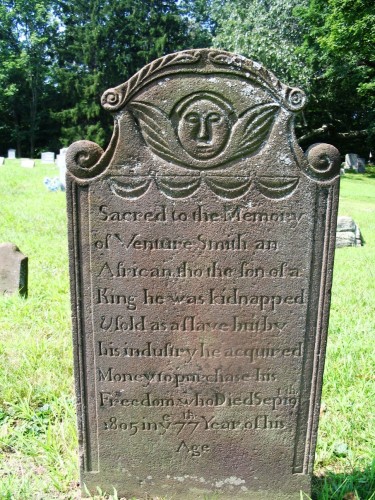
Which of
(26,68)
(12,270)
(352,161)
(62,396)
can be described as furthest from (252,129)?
(26,68)

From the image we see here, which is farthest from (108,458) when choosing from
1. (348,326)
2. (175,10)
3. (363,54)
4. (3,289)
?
(175,10)

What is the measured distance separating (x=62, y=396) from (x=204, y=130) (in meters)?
2.24

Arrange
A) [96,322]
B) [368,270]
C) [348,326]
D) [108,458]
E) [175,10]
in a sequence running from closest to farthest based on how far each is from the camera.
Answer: [96,322] → [108,458] → [348,326] → [368,270] → [175,10]

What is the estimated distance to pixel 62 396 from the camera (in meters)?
3.39

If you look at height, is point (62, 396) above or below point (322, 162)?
below

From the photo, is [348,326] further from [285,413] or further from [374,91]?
[374,91]

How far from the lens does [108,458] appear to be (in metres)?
2.66

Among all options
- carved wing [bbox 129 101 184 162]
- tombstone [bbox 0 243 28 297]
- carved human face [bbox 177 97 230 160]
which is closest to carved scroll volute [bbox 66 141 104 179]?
carved wing [bbox 129 101 184 162]

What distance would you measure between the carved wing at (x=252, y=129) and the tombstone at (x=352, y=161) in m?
26.9

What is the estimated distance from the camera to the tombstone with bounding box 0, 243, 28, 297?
204 inches

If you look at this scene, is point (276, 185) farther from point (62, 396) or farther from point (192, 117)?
point (62, 396)

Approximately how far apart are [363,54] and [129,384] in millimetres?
24815

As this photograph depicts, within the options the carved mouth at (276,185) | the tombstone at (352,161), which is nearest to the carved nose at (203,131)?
the carved mouth at (276,185)

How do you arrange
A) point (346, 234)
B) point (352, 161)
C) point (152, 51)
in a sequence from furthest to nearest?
point (152, 51)
point (352, 161)
point (346, 234)
